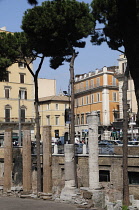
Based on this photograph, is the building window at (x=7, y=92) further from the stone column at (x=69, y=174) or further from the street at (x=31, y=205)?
the street at (x=31, y=205)

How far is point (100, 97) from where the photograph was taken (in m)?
45.6

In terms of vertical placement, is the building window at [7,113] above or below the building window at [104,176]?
above

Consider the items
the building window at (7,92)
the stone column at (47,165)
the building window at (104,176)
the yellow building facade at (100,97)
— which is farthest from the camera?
the yellow building facade at (100,97)

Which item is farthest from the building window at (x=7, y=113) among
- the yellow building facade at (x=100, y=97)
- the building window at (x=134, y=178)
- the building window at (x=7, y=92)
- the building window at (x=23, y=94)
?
the building window at (x=134, y=178)

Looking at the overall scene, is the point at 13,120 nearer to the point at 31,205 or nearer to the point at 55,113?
the point at 55,113

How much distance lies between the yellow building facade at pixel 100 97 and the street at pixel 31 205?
28895 millimetres

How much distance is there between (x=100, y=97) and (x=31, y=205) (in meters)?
32.1

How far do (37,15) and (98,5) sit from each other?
3.60m

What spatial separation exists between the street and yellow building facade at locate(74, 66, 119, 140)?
94.8ft

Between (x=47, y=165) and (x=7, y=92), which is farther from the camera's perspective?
(x=7, y=92)

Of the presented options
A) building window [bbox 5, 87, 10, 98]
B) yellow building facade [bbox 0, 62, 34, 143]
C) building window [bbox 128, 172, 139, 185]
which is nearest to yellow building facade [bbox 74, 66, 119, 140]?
yellow building facade [bbox 0, 62, 34, 143]

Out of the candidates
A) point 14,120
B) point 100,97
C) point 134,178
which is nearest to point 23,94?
point 14,120

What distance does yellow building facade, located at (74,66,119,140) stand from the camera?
44.5m

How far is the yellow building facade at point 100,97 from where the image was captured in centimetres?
4447
